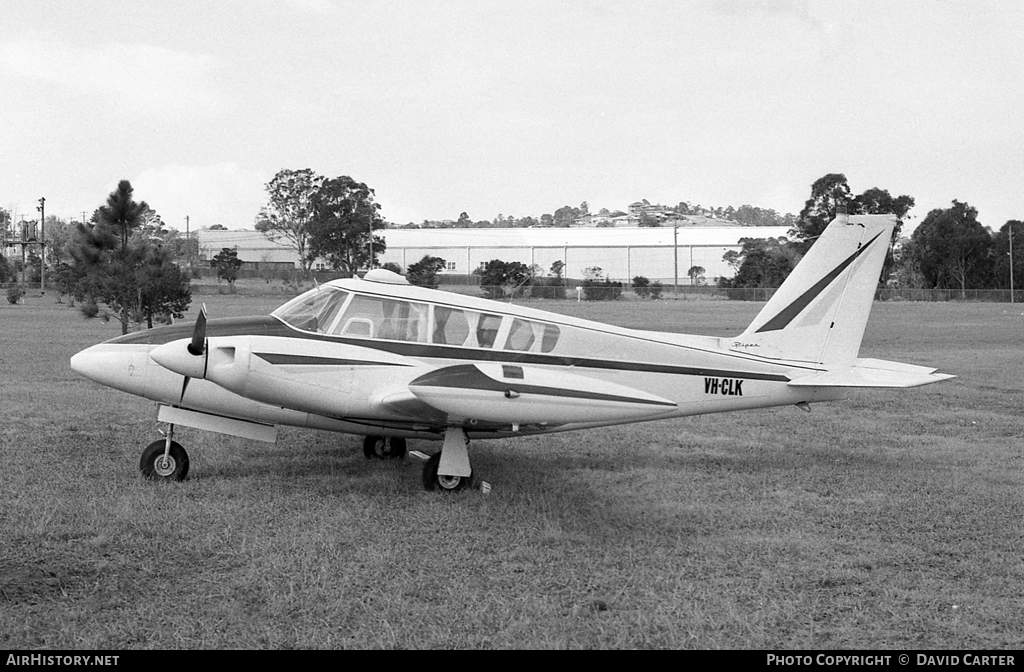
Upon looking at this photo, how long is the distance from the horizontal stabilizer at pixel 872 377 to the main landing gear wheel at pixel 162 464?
264 inches

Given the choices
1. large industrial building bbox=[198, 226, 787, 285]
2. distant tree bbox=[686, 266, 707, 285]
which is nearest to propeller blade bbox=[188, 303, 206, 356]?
large industrial building bbox=[198, 226, 787, 285]

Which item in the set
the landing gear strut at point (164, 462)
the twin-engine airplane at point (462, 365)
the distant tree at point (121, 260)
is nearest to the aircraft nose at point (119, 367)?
the twin-engine airplane at point (462, 365)

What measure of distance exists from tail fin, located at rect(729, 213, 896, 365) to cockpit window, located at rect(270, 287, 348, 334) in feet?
15.1

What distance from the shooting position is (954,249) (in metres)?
83.2

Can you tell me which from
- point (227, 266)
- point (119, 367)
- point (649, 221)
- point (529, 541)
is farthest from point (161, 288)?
point (649, 221)

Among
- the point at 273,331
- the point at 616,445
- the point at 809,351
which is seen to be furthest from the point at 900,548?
the point at 273,331

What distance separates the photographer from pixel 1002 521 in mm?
8711

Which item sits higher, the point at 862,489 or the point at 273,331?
the point at 273,331

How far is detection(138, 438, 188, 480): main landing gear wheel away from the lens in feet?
31.8

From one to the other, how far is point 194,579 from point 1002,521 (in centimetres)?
706

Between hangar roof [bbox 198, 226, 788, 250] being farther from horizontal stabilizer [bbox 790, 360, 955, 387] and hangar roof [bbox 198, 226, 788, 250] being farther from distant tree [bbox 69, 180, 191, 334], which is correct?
horizontal stabilizer [bbox 790, 360, 955, 387]
